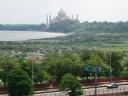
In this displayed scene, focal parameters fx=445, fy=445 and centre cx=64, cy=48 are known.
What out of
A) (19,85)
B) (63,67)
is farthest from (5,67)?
(19,85)

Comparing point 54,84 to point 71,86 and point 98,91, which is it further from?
point 71,86

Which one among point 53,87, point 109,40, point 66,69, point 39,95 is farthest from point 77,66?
point 109,40

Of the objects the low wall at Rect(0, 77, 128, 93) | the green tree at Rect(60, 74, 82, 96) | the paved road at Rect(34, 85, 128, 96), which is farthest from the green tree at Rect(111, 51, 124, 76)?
the green tree at Rect(60, 74, 82, 96)

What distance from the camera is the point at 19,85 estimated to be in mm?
47406

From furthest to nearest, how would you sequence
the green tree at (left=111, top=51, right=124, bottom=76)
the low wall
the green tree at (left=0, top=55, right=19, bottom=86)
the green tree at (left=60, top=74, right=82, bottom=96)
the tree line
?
the green tree at (left=111, top=51, right=124, bottom=76) < the tree line < the green tree at (left=0, top=55, right=19, bottom=86) < the low wall < the green tree at (left=60, top=74, right=82, bottom=96)

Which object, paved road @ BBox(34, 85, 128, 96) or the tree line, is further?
the tree line

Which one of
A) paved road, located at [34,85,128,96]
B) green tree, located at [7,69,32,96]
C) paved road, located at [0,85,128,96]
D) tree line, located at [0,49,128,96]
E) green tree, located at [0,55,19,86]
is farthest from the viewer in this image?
tree line, located at [0,49,128,96]

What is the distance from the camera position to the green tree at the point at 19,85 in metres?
47.5

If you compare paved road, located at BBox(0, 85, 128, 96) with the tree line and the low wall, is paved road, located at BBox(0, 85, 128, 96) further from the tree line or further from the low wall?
the tree line

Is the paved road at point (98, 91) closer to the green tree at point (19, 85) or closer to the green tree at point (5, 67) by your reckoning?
the green tree at point (5, 67)

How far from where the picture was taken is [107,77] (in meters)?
66.9

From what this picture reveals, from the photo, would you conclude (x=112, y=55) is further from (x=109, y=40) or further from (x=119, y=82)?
(x=109, y=40)

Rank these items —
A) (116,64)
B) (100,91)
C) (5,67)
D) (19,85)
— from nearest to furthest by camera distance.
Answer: (19,85), (100,91), (5,67), (116,64)

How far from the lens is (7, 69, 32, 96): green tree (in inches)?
1870
